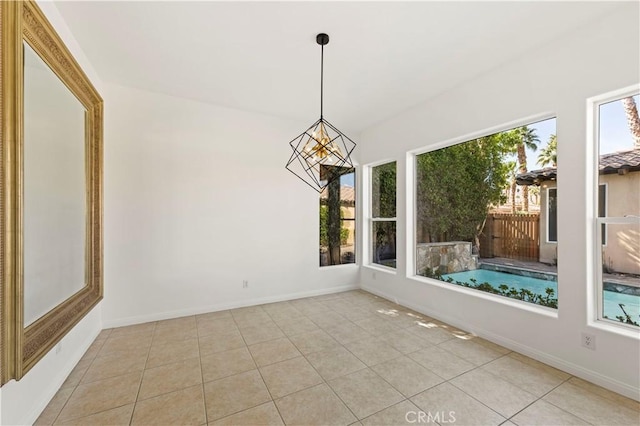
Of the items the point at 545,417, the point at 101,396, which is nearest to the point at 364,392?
the point at 545,417

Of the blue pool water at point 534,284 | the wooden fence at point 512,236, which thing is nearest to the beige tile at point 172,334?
the blue pool water at point 534,284

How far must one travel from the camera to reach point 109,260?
3246 millimetres

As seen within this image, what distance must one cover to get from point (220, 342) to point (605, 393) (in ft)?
11.0

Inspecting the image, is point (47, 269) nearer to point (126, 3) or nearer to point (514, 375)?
point (126, 3)

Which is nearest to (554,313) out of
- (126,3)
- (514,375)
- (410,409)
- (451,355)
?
(514,375)

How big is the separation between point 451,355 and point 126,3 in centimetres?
405

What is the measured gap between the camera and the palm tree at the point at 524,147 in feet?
9.11

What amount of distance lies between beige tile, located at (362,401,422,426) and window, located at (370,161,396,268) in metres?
2.60

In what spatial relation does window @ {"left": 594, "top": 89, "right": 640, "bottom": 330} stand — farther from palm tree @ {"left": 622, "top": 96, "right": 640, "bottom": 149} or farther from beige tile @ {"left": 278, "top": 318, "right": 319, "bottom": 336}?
beige tile @ {"left": 278, "top": 318, "right": 319, "bottom": 336}

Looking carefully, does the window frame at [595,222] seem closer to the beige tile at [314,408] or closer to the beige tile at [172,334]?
the beige tile at [314,408]

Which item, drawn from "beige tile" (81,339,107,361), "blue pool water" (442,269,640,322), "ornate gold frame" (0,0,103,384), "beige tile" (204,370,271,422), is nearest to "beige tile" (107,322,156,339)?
"beige tile" (81,339,107,361)

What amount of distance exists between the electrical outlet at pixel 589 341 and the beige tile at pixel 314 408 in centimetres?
200

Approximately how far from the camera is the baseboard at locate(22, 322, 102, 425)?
5.82ft

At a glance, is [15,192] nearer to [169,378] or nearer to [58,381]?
[58,381]
